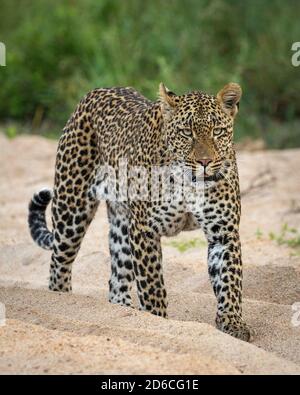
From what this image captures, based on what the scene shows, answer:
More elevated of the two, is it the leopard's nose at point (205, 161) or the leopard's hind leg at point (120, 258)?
the leopard's nose at point (205, 161)

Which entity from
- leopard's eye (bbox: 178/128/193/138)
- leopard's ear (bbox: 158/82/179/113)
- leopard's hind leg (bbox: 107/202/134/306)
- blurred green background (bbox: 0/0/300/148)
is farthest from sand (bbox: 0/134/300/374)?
blurred green background (bbox: 0/0/300/148)

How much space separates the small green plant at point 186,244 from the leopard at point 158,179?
1861mm

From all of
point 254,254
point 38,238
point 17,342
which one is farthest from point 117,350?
point 254,254

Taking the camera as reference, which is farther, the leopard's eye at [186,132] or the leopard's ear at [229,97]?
the leopard's ear at [229,97]

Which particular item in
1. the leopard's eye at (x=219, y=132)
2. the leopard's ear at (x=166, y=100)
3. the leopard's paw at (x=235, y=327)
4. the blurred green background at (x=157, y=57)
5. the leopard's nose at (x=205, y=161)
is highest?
the blurred green background at (x=157, y=57)

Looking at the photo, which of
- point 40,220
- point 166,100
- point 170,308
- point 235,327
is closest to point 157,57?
point 40,220

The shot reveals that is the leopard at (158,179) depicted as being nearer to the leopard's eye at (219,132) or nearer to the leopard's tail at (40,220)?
the leopard's eye at (219,132)

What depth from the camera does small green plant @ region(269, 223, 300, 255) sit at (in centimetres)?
969

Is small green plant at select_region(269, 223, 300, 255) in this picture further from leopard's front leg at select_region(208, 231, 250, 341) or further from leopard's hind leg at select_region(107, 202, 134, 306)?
leopard's front leg at select_region(208, 231, 250, 341)

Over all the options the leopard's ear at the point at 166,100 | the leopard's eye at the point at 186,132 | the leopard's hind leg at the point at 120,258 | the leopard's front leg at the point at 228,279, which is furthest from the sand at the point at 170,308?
the leopard's ear at the point at 166,100

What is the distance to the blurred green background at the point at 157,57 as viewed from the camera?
14859mm

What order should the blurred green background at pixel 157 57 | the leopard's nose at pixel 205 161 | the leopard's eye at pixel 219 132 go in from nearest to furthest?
the leopard's nose at pixel 205 161 < the leopard's eye at pixel 219 132 < the blurred green background at pixel 157 57

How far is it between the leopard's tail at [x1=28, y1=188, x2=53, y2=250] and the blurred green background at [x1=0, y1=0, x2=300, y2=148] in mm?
5785

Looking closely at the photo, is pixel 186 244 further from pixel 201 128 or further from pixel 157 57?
pixel 157 57
